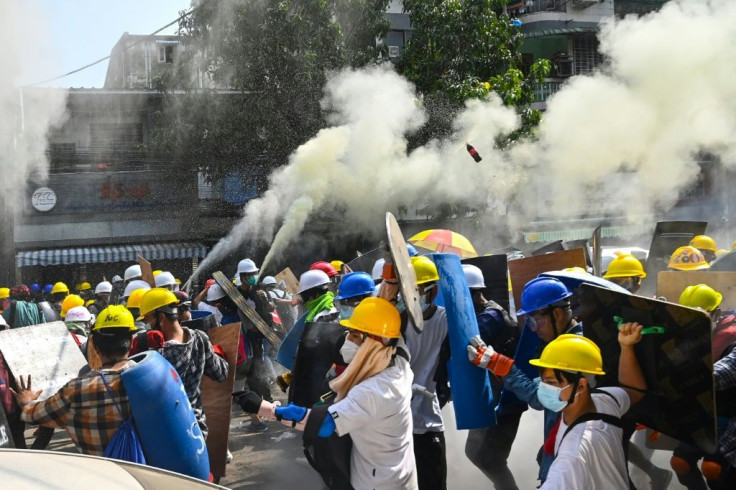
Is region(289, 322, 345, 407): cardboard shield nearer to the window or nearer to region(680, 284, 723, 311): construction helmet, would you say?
region(680, 284, 723, 311): construction helmet

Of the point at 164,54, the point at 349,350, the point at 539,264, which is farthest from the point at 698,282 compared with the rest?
the point at 164,54

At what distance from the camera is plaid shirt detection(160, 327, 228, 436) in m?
4.19

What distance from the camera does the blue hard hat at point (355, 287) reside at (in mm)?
5254

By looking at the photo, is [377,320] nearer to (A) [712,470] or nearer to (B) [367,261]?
(A) [712,470]

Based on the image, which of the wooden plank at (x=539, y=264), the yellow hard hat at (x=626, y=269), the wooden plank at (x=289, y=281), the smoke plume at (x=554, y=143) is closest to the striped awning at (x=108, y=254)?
the smoke plume at (x=554, y=143)

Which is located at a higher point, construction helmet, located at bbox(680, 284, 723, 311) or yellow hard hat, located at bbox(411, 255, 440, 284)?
yellow hard hat, located at bbox(411, 255, 440, 284)

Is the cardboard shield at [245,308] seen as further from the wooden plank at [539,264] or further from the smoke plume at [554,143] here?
the smoke plume at [554,143]

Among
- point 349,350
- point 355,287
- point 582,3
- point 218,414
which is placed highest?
point 582,3

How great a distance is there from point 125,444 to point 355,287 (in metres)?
2.20

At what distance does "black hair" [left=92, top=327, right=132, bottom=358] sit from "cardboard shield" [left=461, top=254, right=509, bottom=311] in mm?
2911

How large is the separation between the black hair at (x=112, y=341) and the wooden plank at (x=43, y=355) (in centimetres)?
112

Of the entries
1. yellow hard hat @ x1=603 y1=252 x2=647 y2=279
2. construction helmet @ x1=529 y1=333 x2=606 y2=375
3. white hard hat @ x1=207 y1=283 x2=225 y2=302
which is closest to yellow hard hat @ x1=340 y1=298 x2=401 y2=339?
construction helmet @ x1=529 y1=333 x2=606 y2=375

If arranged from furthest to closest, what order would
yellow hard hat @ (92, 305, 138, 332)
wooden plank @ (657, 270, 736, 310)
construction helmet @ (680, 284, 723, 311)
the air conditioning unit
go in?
the air conditioning unit, wooden plank @ (657, 270, 736, 310), construction helmet @ (680, 284, 723, 311), yellow hard hat @ (92, 305, 138, 332)

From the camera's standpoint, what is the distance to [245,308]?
7887 millimetres
